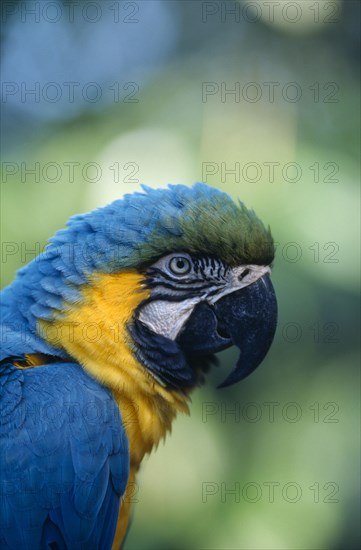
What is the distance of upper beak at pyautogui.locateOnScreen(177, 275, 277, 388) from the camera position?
2027 mm

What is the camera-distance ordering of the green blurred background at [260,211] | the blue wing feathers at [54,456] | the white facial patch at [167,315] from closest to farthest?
the blue wing feathers at [54,456], the white facial patch at [167,315], the green blurred background at [260,211]

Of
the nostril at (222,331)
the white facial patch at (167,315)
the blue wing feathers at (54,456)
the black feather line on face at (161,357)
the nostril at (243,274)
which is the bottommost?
the blue wing feathers at (54,456)

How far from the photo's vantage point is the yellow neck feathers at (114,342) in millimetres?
1911

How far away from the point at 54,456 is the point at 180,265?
0.71m

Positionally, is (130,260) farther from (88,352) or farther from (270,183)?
(270,183)

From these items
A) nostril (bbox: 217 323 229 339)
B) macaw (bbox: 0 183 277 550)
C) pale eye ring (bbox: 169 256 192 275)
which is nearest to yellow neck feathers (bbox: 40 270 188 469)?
macaw (bbox: 0 183 277 550)

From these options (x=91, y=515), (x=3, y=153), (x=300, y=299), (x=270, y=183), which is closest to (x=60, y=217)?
(x=3, y=153)

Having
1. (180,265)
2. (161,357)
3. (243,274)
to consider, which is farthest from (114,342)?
(243,274)

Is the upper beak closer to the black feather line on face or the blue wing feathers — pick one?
the black feather line on face

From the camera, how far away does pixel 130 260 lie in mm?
1961

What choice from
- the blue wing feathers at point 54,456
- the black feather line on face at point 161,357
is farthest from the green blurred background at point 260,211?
the blue wing feathers at point 54,456

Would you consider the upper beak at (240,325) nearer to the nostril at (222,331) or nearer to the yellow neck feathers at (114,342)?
the nostril at (222,331)

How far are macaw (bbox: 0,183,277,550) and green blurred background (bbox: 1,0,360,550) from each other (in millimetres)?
1517

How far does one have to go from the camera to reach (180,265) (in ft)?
6.68
